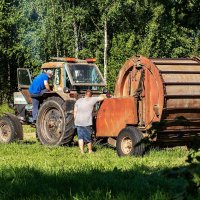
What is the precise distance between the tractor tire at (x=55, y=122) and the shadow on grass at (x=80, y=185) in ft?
17.9

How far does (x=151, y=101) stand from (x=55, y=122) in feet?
11.6

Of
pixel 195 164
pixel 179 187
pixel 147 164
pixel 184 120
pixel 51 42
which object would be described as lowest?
pixel 147 164

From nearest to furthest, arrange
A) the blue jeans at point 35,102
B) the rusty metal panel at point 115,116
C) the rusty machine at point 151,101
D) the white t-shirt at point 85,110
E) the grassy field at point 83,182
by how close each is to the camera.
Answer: the grassy field at point 83,182 < the rusty machine at point 151,101 < the rusty metal panel at point 115,116 < the white t-shirt at point 85,110 < the blue jeans at point 35,102

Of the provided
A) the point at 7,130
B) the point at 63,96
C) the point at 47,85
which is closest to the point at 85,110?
the point at 63,96

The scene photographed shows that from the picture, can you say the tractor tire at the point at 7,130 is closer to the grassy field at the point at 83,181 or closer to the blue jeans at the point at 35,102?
the blue jeans at the point at 35,102

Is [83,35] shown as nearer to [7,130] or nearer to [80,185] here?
[7,130]

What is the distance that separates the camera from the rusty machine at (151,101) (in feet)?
34.6

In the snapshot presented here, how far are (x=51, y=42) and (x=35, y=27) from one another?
2538 millimetres

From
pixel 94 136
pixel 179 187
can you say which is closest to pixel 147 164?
pixel 94 136

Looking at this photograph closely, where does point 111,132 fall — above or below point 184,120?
below

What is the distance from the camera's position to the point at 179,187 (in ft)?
10.4

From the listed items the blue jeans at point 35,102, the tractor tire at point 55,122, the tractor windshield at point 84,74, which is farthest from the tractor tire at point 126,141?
the blue jeans at point 35,102

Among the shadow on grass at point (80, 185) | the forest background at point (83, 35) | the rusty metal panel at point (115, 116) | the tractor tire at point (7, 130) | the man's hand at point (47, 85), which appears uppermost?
the forest background at point (83, 35)

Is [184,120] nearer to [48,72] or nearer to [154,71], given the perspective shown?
[154,71]
